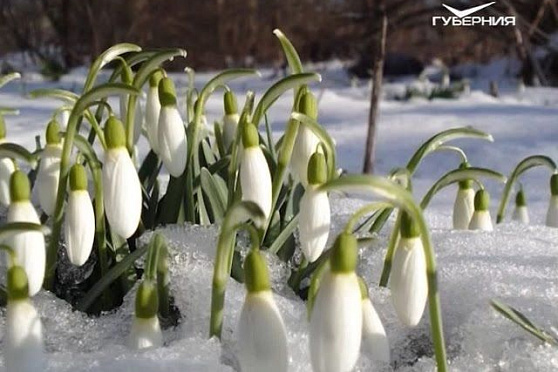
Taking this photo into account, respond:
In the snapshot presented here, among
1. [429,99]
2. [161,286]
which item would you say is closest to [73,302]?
[161,286]

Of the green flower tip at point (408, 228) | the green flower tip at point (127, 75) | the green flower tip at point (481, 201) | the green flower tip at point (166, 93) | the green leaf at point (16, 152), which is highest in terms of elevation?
the green flower tip at point (127, 75)

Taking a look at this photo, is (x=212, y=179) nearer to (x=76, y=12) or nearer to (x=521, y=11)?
(x=521, y=11)

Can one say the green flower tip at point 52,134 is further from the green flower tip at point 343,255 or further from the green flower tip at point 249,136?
the green flower tip at point 343,255

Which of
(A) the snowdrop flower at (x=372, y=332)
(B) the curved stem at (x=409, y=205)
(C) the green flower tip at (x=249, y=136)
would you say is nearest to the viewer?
(B) the curved stem at (x=409, y=205)

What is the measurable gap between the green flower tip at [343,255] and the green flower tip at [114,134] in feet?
0.93

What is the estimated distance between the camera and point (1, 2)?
8.69 metres

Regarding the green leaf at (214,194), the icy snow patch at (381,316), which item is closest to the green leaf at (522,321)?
the icy snow patch at (381,316)

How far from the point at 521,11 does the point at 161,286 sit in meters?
6.69

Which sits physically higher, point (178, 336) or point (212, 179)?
point (212, 179)

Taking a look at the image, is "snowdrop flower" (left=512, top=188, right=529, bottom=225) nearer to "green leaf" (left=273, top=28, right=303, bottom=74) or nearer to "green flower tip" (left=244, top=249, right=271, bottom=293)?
"green leaf" (left=273, top=28, right=303, bottom=74)

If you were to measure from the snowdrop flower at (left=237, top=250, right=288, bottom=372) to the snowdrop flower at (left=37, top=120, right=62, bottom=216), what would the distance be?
1.11 feet

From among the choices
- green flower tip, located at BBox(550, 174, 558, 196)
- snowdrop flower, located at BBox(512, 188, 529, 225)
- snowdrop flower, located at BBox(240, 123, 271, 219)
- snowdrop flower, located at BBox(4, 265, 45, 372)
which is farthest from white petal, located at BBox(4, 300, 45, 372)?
snowdrop flower, located at BBox(512, 188, 529, 225)

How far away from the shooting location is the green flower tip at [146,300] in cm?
72

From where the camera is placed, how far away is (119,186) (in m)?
0.78
